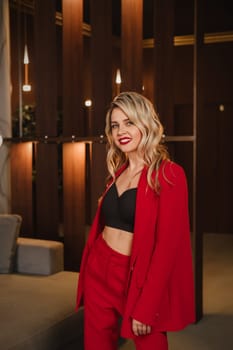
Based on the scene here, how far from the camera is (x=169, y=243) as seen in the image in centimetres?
191

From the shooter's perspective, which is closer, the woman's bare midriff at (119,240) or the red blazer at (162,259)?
the red blazer at (162,259)

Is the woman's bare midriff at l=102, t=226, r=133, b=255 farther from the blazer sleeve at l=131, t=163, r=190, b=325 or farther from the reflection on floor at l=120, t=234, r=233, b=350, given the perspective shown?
the reflection on floor at l=120, t=234, r=233, b=350

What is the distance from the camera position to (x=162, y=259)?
6.26 ft

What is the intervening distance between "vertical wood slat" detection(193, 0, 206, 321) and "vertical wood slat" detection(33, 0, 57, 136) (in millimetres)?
1296

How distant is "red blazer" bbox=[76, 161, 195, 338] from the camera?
1903 mm

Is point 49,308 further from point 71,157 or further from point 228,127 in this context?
point 228,127

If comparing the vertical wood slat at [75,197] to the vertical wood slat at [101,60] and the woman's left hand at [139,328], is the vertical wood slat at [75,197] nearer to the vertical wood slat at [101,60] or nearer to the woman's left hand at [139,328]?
the vertical wood slat at [101,60]

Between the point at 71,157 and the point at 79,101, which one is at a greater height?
the point at 79,101

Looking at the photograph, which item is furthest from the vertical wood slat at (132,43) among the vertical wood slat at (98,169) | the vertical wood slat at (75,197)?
the vertical wood slat at (75,197)

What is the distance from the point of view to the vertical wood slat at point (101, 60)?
4.10 m

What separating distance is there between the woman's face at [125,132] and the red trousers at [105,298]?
0.43m

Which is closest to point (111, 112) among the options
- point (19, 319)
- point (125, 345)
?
point (19, 319)

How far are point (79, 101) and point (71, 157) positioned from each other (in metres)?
0.49

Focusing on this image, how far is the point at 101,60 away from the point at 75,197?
119 cm
